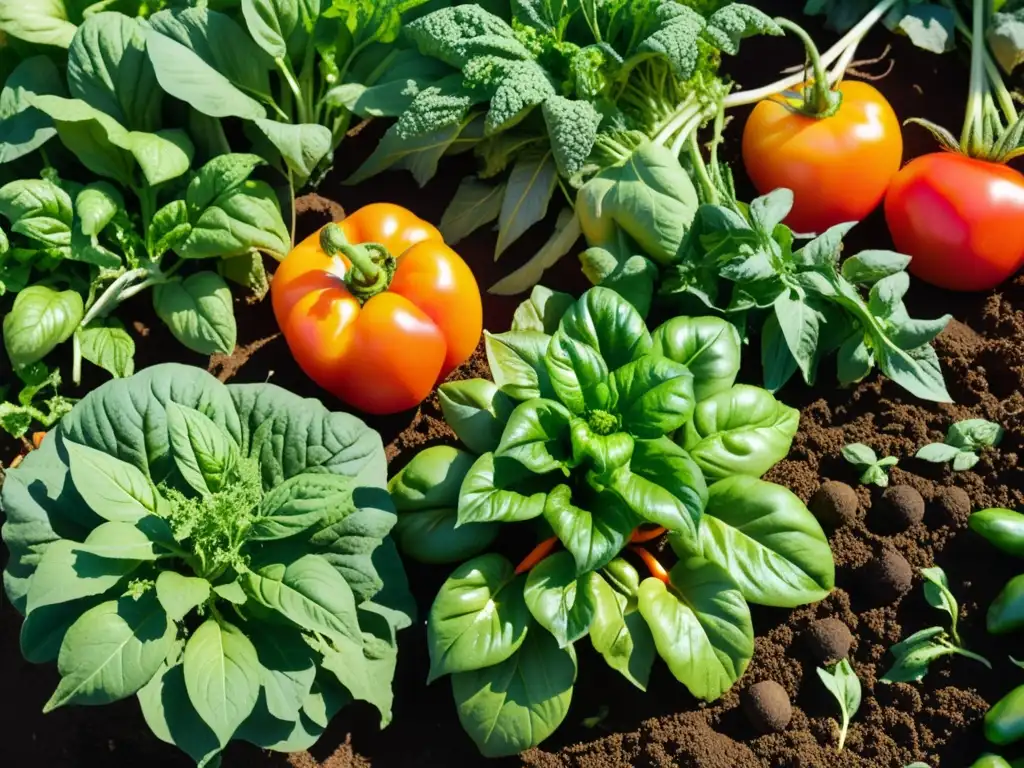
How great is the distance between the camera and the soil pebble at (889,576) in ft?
7.28

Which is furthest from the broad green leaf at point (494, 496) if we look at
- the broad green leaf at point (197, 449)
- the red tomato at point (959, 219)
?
the red tomato at point (959, 219)

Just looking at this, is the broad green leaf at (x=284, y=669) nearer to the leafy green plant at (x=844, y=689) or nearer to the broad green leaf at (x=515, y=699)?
the broad green leaf at (x=515, y=699)

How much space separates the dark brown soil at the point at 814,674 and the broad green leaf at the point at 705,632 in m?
0.18

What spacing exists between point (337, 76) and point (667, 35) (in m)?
0.78

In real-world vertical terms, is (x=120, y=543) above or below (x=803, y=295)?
below

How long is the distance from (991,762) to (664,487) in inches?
32.3

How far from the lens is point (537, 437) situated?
2041 millimetres

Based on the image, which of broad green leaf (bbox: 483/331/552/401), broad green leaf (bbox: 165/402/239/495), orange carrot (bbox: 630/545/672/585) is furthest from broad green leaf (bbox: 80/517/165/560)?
orange carrot (bbox: 630/545/672/585)

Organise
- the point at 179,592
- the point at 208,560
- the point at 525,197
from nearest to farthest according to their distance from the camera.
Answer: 1. the point at 179,592
2. the point at 208,560
3. the point at 525,197

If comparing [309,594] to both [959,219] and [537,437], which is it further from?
[959,219]

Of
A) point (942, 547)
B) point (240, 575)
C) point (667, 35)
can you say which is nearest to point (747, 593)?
point (942, 547)

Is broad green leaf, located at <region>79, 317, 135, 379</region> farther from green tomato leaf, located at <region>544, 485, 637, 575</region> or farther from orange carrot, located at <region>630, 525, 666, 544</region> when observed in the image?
orange carrot, located at <region>630, 525, 666, 544</region>

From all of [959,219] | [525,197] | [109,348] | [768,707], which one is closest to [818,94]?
[959,219]

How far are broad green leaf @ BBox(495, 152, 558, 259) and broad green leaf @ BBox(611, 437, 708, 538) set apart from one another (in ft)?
2.32
